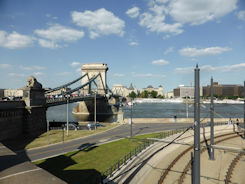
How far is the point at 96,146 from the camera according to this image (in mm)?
21719

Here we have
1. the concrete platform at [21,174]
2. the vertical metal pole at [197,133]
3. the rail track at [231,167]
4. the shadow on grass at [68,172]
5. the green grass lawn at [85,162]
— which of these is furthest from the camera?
the rail track at [231,167]

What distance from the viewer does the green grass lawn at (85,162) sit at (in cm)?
1370

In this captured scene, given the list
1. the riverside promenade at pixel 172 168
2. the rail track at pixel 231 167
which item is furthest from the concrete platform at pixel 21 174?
the rail track at pixel 231 167

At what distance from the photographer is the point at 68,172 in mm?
14438

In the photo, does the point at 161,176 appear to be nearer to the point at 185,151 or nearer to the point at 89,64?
the point at 185,151

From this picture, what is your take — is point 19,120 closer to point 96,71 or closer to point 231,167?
point 231,167

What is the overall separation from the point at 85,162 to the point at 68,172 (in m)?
2.23

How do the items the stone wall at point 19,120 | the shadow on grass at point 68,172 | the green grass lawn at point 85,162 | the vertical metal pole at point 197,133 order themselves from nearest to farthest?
the vertical metal pole at point 197,133 < the shadow on grass at point 68,172 < the green grass lawn at point 85,162 < the stone wall at point 19,120

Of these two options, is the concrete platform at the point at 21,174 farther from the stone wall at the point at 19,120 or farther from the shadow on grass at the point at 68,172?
the stone wall at the point at 19,120

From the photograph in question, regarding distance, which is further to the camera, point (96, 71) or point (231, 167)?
point (96, 71)

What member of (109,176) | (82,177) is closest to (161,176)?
(109,176)

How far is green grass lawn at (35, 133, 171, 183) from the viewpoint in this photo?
45.0ft

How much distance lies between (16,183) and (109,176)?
8.10 m

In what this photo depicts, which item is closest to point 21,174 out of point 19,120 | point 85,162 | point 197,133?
point 197,133
